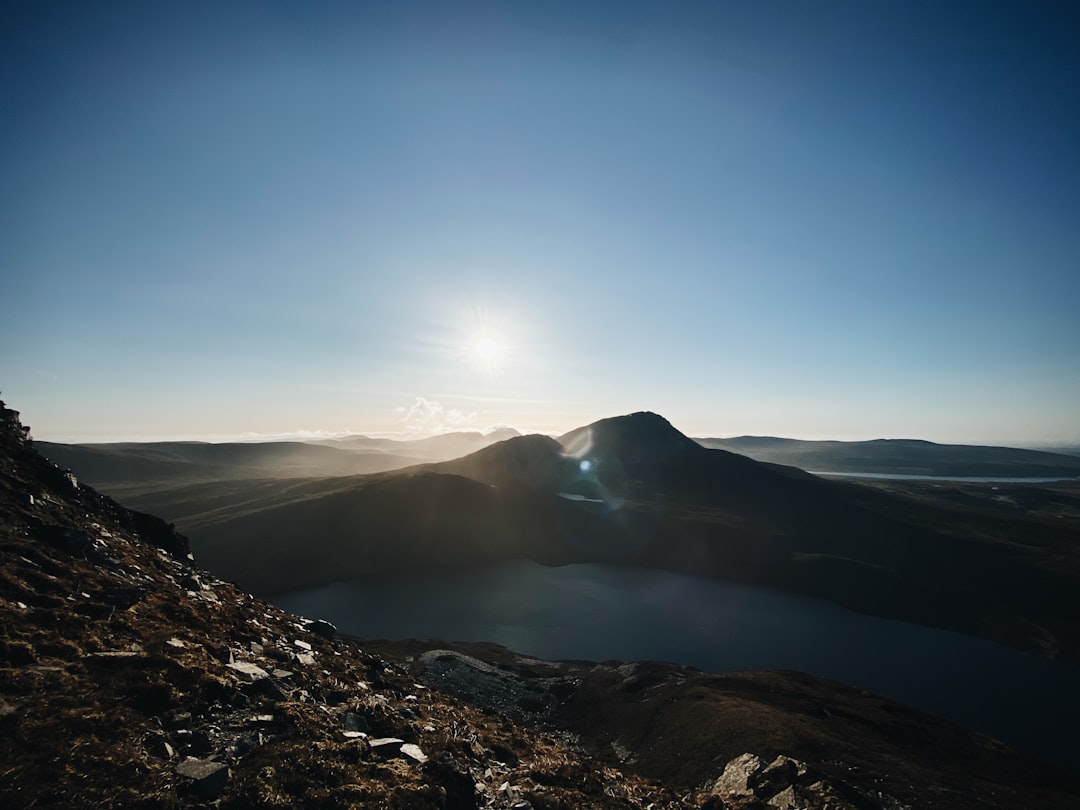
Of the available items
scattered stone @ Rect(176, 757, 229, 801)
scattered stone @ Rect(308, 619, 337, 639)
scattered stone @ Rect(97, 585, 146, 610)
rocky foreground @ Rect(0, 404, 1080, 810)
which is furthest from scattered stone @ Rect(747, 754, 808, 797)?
scattered stone @ Rect(97, 585, 146, 610)

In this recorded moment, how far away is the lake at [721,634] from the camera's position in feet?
310

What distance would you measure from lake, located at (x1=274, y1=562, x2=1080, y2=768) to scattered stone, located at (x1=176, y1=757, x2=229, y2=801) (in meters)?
106

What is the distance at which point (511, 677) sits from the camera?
273 ft

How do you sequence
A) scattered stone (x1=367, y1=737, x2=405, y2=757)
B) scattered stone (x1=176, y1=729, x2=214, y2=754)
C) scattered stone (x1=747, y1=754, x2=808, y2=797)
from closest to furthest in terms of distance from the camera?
scattered stone (x1=176, y1=729, x2=214, y2=754) → scattered stone (x1=367, y1=737, x2=405, y2=757) → scattered stone (x1=747, y1=754, x2=808, y2=797)

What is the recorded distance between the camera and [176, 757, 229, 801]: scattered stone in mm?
13008

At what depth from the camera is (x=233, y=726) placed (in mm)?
16578

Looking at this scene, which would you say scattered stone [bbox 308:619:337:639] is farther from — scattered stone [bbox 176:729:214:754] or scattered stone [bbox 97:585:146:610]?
scattered stone [bbox 176:729:214:754]

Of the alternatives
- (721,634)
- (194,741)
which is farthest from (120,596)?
(721,634)

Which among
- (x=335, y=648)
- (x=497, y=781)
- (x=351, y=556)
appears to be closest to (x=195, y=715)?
(x=497, y=781)

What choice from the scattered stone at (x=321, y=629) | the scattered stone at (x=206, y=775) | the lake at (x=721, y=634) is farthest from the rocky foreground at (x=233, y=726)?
the lake at (x=721, y=634)

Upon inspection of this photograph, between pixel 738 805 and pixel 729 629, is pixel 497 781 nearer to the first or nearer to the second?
pixel 738 805

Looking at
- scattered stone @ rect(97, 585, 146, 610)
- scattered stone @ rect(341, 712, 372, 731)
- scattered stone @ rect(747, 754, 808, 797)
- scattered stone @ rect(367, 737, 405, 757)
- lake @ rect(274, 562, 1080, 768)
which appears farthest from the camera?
lake @ rect(274, 562, 1080, 768)

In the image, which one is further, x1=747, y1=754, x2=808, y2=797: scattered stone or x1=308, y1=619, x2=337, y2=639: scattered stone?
x1=308, y1=619, x2=337, y2=639: scattered stone

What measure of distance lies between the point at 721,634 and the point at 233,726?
428ft
